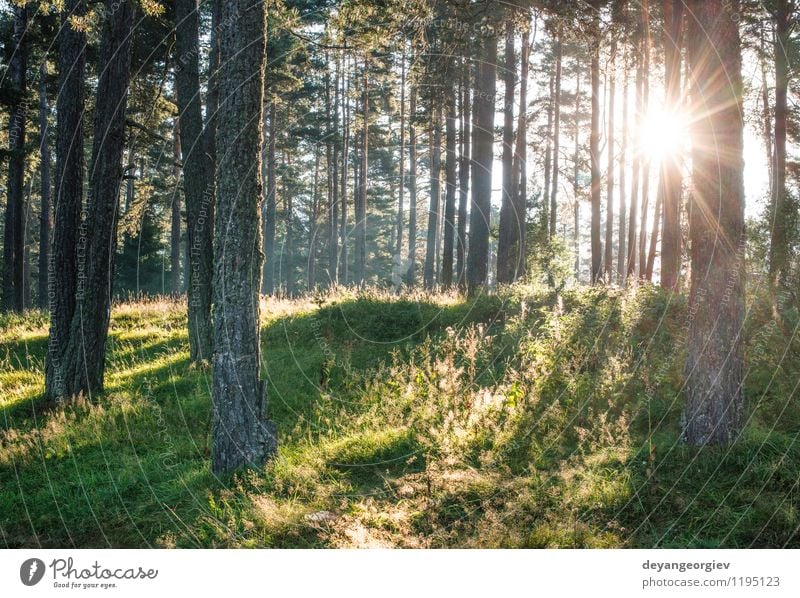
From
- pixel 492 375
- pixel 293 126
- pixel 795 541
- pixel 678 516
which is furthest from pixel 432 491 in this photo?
pixel 293 126

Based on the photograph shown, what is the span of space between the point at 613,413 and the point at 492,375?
2065mm

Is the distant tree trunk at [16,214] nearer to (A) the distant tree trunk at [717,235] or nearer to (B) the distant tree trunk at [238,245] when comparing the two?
(B) the distant tree trunk at [238,245]

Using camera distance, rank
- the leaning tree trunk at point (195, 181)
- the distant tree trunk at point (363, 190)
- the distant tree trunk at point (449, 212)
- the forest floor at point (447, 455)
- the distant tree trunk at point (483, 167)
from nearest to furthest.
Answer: the forest floor at point (447, 455)
the leaning tree trunk at point (195, 181)
the distant tree trunk at point (483, 167)
the distant tree trunk at point (449, 212)
the distant tree trunk at point (363, 190)

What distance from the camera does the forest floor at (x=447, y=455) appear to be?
17.6ft

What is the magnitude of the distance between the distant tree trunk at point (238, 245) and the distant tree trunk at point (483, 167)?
12.2 meters

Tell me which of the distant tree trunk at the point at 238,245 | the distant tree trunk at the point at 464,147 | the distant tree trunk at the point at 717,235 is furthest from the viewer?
the distant tree trunk at the point at 464,147

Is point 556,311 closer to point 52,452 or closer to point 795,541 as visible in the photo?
point 795,541

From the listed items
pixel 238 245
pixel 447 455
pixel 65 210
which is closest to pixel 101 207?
pixel 65 210

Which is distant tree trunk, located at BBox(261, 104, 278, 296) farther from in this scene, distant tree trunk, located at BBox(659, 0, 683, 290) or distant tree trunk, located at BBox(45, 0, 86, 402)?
distant tree trunk, located at BBox(659, 0, 683, 290)

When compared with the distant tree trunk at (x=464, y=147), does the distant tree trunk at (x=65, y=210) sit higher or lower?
lower

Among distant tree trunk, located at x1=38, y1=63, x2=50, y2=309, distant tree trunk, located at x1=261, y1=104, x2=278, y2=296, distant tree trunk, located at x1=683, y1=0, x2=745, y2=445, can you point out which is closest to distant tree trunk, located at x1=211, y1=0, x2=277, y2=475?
distant tree trunk, located at x1=683, y1=0, x2=745, y2=445

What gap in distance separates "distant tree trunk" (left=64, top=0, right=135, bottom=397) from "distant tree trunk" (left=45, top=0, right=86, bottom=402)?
0.19 m

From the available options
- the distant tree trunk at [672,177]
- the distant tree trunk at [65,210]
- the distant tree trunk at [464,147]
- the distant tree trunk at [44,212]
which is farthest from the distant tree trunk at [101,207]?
the distant tree trunk at [44,212]

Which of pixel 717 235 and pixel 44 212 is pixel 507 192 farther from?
pixel 44 212
